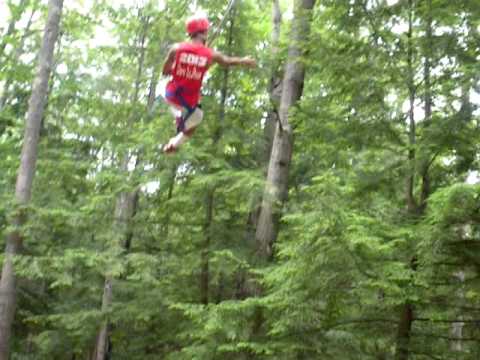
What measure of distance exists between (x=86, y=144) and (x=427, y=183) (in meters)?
8.29

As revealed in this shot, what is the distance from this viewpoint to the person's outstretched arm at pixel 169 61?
198 inches

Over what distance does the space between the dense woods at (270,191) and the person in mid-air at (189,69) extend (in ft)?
4.42

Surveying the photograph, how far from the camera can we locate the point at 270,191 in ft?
23.9

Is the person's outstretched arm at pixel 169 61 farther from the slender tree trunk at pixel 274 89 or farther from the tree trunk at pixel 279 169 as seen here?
the slender tree trunk at pixel 274 89

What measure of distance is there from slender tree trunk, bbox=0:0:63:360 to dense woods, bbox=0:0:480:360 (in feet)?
0.10

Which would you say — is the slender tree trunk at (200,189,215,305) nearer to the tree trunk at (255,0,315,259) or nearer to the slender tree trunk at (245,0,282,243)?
the slender tree trunk at (245,0,282,243)

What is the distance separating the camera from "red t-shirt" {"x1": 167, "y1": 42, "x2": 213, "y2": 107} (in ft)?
16.6

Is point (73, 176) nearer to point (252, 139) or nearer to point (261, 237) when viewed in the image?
point (252, 139)

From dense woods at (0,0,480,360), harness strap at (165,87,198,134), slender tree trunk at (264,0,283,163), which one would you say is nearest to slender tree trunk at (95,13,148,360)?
dense woods at (0,0,480,360)

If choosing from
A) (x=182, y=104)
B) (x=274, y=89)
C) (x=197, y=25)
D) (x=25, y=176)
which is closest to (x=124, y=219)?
(x=25, y=176)

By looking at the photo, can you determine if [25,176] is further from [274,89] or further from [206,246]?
[274,89]

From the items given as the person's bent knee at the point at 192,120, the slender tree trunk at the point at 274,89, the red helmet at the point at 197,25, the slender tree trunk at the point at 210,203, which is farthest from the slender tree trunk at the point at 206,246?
the red helmet at the point at 197,25

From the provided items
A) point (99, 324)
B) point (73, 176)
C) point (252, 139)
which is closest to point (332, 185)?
point (252, 139)

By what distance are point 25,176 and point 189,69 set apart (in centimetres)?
657
